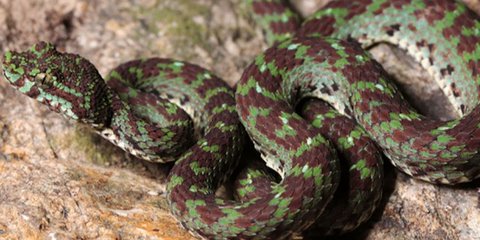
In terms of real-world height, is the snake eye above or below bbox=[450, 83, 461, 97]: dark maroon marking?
above

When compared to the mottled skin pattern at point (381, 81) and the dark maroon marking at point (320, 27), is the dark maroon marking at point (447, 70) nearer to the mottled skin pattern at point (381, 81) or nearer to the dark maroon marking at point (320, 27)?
the mottled skin pattern at point (381, 81)

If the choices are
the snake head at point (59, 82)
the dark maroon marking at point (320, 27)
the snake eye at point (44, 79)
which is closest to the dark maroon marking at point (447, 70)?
the dark maroon marking at point (320, 27)

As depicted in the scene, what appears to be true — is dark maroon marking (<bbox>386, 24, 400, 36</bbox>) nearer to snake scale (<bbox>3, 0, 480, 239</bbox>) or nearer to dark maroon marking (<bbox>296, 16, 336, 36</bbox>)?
snake scale (<bbox>3, 0, 480, 239</bbox>)

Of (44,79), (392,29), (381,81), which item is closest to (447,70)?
(392,29)

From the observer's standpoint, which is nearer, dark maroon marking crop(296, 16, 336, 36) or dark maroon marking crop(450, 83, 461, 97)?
dark maroon marking crop(450, 83, 461, 97)

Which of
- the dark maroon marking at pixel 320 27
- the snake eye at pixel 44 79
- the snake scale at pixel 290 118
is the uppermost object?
the dark maroon marking at pixel 320 27

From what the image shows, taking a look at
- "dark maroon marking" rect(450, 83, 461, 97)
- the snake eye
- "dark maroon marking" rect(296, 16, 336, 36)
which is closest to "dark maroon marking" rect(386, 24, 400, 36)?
"dark maroon marking" rect(296, 16, 336, 36)

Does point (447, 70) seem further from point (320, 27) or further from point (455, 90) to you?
point (320, 27)

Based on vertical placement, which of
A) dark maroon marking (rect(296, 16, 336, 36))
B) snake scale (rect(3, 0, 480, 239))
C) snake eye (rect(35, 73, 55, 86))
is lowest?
snake scale (rect(3, 0, 480, 239))
